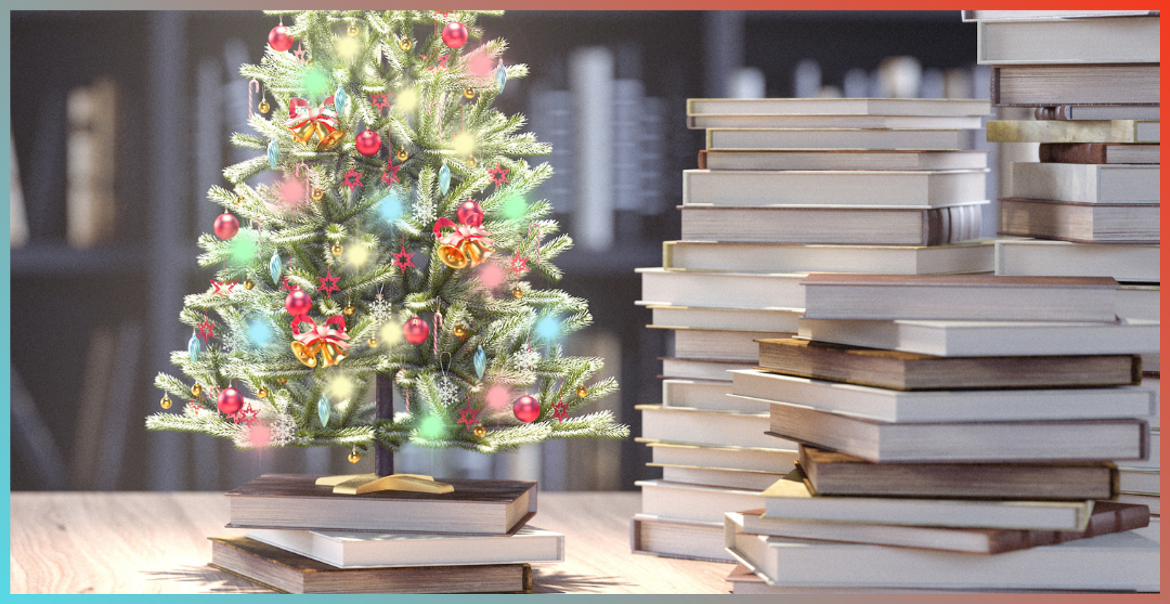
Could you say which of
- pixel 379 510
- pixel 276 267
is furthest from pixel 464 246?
pixel 379 510

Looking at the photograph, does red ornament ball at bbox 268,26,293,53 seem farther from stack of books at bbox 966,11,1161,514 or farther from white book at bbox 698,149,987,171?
stack of books at bbox 966,11,1161,514

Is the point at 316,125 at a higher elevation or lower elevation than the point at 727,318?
higher

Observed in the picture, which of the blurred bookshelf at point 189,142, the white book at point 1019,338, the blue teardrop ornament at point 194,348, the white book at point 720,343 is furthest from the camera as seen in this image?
the blurred bookshelf at point 189,142

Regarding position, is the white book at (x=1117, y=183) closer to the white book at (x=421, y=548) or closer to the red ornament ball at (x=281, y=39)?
the white book at (x=421, y=548)

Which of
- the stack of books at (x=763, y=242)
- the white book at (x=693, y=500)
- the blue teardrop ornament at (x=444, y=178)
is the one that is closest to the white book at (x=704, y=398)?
the stack of books at (x=763, y=242)

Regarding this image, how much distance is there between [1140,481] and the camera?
1638 mm

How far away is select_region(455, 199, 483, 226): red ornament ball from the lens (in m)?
1.61

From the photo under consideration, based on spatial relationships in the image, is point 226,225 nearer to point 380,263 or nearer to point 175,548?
point 380,263

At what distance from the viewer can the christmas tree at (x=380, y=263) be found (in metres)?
1.64

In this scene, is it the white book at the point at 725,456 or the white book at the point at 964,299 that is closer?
the white book at the point at 964,299

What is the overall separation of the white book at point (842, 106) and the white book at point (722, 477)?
1.68ft

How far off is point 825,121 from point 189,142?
1163 mm

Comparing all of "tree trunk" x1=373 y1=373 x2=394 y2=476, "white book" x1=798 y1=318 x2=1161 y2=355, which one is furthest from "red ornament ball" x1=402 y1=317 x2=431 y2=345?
"white book" x1=798 y1=318 x2=1161 y2=355

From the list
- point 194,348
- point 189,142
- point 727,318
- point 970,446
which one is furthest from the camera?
point 189,142
